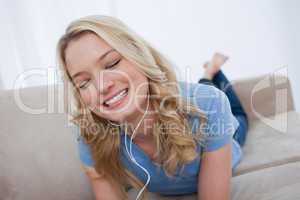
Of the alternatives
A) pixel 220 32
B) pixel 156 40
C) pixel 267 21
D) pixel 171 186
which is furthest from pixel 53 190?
pixel 267 21

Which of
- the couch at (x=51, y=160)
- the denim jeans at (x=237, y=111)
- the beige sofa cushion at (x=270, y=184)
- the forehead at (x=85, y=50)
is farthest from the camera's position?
the denim jeans at (x=237, y=111)

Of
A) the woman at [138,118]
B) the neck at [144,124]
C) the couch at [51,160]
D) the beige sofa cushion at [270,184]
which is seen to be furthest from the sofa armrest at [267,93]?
the neck at [144,124]

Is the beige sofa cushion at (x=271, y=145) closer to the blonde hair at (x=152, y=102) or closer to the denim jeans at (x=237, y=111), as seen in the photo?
the denim jeans at (x=237, y=111)

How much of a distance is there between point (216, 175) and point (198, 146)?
10cm

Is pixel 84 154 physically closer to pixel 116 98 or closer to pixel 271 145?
pixel 116 98

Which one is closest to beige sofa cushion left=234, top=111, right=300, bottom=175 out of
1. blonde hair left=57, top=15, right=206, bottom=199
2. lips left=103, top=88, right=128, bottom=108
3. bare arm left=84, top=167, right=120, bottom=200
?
blonde hair left=57, top=15, right=206, bottom=199

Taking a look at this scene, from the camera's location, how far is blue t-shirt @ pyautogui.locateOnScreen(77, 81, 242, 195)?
0.90m

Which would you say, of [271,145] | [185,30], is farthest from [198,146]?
[185,30]

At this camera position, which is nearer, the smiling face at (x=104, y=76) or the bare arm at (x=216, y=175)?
the smiling face at (x=104, y=76)

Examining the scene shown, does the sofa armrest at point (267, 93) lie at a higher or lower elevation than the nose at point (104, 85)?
lower

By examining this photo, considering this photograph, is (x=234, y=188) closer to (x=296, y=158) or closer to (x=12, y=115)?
(x=296, y=158)

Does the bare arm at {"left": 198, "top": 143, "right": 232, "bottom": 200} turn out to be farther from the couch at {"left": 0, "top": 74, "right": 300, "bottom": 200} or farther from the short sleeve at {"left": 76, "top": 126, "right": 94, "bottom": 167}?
the short sleeve at {"left": 76, "top": 126, "right": 94, "bottom": 167}

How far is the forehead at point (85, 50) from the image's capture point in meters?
0.75

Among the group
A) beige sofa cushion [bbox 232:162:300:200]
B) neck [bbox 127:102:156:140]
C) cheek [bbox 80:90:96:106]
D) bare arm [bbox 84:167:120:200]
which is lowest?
bare arm [bbox 84:167:120:200]
